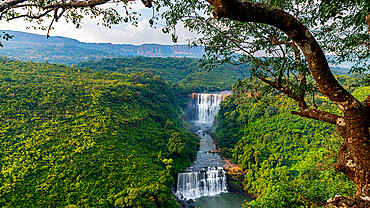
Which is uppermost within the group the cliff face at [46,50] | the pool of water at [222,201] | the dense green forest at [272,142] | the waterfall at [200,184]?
the cliff face at [46,50]

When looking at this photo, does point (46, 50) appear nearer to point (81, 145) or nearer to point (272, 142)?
point (81, 145)

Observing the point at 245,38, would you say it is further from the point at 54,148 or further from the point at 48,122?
the point at 48,122

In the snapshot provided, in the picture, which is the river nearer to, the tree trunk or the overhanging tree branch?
the tree trunk

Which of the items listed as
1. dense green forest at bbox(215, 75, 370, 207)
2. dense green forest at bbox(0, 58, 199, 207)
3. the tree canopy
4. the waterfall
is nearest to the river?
the waterfall

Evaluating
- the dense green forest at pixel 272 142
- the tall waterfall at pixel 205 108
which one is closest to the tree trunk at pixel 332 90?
the dense green forest at pixel 272 142

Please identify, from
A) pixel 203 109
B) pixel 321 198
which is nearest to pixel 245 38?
pixel 321 198

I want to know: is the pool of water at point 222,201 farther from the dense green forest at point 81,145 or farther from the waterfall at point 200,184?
the dense green forest at point 81,145
